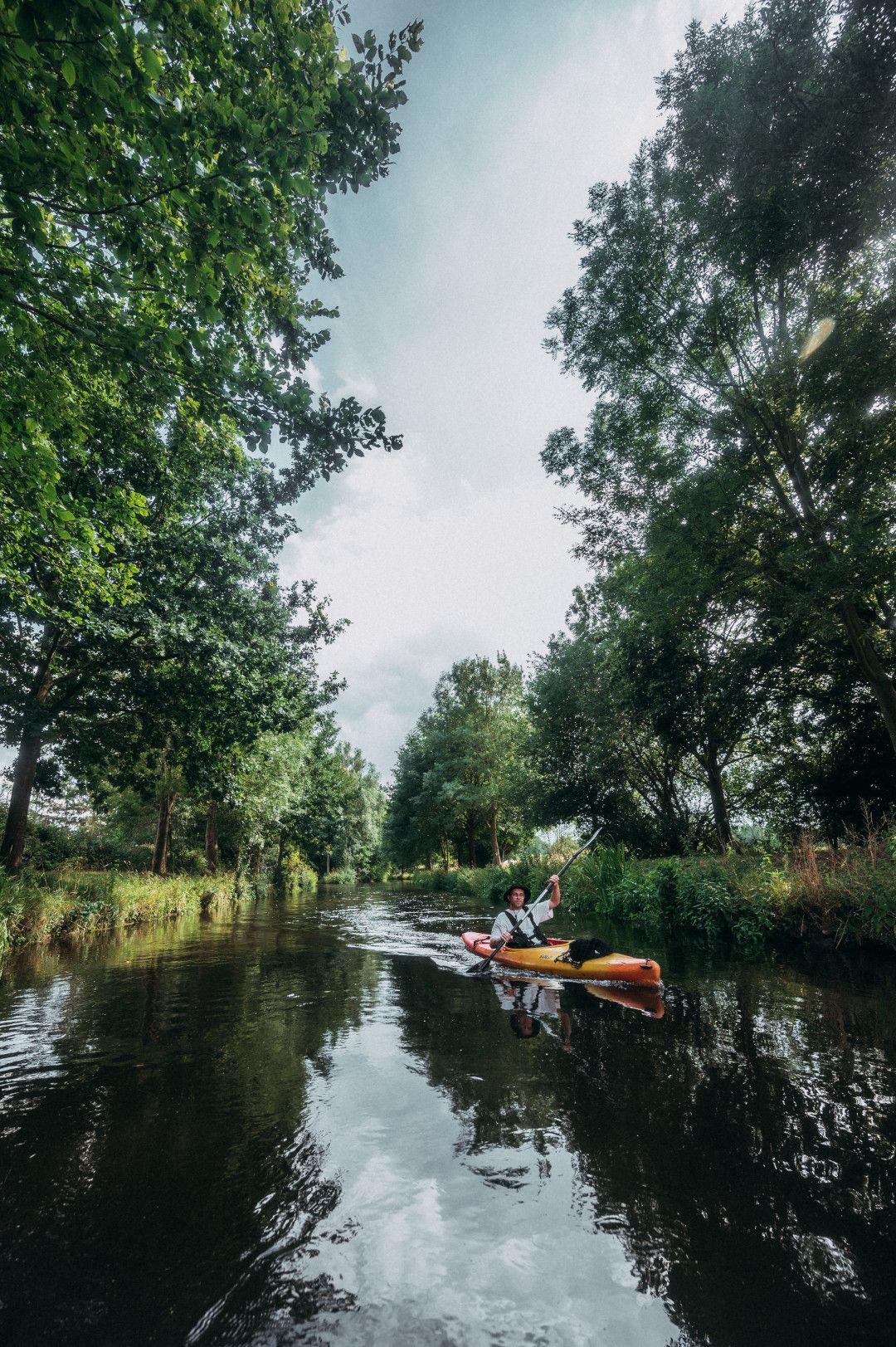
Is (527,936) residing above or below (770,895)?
below

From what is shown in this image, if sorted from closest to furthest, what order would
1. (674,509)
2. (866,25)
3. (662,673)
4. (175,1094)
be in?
1. (175,1094)
2. (866,25)
3. (674,509)
4. (662,673)

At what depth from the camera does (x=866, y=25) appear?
8.48 meters

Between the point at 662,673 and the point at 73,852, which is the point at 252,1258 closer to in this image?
the point at 662,673

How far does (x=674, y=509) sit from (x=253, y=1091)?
1220 cm

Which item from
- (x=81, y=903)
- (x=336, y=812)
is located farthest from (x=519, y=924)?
(x=336, y=812)

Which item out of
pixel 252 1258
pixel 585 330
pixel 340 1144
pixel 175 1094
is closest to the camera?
pixel 252 1258

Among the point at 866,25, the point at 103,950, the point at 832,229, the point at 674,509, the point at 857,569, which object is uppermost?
the point at 866,25

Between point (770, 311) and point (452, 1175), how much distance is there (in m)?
17.0

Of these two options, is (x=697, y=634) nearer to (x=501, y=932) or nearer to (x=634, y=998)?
(x=501, y=932)

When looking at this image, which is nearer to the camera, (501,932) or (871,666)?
(501,932)

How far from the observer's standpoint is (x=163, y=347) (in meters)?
4.74

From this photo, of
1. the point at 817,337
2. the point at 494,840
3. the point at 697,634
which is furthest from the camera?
the point at 494,840

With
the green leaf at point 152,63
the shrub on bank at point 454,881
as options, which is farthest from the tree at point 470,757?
the green leaf at point 152,63

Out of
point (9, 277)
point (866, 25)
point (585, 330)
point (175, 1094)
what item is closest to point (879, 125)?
point (866, 25)
